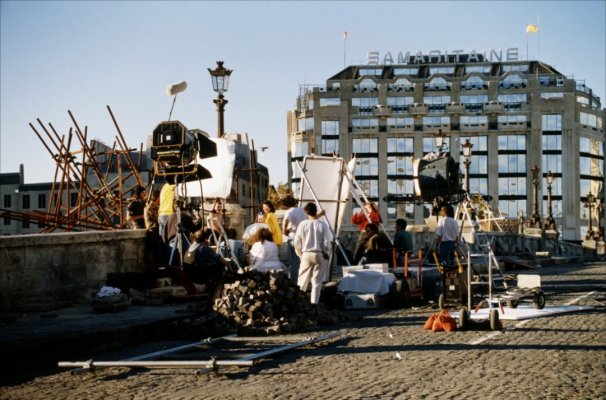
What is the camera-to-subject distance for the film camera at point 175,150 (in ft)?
57.2

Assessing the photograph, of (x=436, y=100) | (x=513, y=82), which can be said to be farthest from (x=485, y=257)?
(x=513, y=82)

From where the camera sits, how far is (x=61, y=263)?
16.2m

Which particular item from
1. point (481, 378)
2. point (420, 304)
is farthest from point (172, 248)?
point (481, 378)

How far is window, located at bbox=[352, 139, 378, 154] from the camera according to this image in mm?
139000

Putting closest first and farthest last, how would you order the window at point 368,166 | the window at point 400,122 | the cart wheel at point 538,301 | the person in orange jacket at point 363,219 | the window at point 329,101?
1. the cart wheel at point 538,301
2. the person in orange jacket at point 363,219
3. the window at point 368,166
4. the window at point 400,122
5. the window at point 329,101

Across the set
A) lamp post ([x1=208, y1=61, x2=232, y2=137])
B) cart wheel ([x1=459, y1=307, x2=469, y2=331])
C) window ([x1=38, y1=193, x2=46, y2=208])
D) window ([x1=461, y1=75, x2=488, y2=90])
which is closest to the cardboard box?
cart wheel ([x1=459, y1=307, x2=469, y2=331])

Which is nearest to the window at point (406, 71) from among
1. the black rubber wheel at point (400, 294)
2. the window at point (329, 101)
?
the window at point (329, 101)

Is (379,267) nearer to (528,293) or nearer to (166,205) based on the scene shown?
(528,293)

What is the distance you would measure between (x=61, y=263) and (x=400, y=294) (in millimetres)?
5511

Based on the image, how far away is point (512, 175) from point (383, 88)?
2163 centimetres

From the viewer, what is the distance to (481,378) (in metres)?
8.46

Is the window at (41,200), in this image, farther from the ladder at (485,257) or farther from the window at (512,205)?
the ladder at (485,257)

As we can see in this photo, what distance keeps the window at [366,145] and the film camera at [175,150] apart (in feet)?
398

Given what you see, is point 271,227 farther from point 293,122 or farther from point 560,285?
point 293,122
